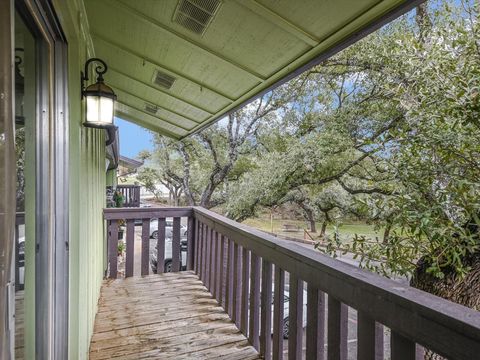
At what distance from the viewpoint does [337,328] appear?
1.37 metres

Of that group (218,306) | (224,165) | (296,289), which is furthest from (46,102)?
(224,165)

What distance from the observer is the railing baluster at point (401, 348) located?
3.33 ft

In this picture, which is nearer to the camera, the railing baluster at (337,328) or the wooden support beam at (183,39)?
the railing baluster at (337,328)

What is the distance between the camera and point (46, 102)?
52.5 inches

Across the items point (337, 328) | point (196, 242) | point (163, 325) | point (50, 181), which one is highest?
point (50, 181)

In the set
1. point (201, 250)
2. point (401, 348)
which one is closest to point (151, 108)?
point (201, 250)

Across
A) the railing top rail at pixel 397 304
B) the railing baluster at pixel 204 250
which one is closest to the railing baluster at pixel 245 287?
the railing top rail at pixel 397 304

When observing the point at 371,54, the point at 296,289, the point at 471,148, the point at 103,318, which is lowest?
the point at 103,318

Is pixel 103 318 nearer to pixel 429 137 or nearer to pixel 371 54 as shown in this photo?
pixel 429 137

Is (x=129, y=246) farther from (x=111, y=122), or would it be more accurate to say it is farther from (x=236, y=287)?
(x=111, y=122)

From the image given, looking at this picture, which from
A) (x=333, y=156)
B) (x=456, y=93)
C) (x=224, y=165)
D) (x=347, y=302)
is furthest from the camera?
(x=224, y=165)

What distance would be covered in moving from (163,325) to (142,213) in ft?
4.64

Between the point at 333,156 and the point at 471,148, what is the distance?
560 cm

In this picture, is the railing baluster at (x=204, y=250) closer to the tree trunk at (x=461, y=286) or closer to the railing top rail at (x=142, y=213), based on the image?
the railing top rail at (x=142, y=213)
